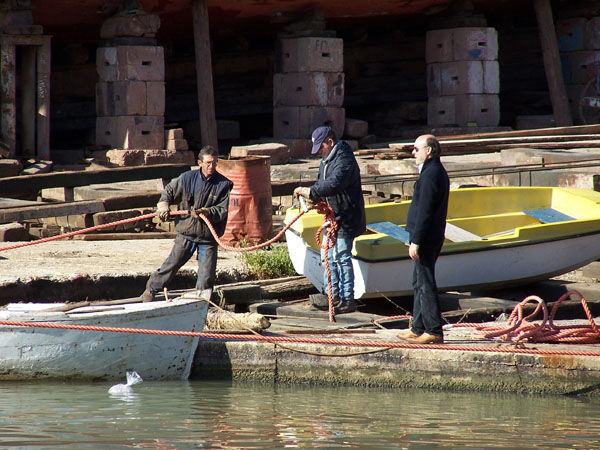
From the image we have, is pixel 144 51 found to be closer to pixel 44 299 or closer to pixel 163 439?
pixel 44 299

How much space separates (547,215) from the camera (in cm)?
1088

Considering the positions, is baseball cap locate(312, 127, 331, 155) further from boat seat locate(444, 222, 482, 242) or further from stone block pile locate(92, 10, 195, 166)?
stone block pile locate(92, 10, 195, 166)

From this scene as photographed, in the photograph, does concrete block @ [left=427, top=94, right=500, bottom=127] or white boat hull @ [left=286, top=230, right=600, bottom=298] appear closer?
white boat hull @ [left=286, top=230, right=600, bottom=298]

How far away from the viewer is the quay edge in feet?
23.7

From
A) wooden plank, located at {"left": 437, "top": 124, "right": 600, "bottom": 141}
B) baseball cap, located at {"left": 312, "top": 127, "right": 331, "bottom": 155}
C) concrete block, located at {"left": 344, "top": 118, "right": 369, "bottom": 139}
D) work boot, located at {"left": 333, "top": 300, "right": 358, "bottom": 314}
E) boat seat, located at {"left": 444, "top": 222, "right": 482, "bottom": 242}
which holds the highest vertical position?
concrete block, located at {"left": 344, "top": 118, "right": 369, "bottom": 139}

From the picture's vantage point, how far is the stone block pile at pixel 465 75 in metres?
19.9

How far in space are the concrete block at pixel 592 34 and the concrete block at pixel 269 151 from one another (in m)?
8.00

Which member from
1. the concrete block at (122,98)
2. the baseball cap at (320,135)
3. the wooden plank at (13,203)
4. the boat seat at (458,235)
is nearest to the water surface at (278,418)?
the baseball cap at (320,135)

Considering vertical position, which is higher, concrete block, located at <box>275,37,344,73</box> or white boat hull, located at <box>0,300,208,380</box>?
concrete block, located at <box>275,37,344,73</box>

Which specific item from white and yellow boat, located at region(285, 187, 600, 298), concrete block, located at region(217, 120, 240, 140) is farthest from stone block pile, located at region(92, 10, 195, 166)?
white and yellow boat, located at region(285, 187, 600, 298)

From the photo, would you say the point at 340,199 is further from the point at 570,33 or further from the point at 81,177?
the point at 570,33

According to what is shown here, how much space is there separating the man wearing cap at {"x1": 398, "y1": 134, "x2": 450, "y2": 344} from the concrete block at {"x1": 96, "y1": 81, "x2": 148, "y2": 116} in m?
9.96

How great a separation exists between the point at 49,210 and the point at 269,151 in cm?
573

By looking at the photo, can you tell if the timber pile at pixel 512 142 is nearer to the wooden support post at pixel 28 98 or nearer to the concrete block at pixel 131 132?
the concrete block at pixel 131 132
